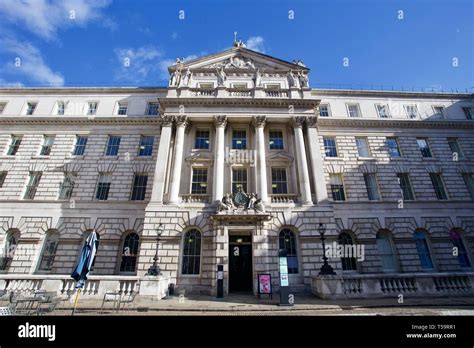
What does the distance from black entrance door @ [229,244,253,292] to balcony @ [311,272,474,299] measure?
529cm

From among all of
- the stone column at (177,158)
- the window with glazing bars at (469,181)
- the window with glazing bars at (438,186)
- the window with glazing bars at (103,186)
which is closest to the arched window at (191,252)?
the stone column at (177,158)

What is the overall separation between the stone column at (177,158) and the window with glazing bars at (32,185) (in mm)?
14225

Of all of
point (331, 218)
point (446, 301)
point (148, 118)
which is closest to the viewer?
point (446, 301)

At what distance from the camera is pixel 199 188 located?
19.8 metres

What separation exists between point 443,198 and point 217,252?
23.1 m

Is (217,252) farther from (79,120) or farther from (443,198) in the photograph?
(443,198)

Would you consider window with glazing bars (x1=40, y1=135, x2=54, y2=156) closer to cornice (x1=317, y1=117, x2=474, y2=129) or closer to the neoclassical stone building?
the neoclassical stone building

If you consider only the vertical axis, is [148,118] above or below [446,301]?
above

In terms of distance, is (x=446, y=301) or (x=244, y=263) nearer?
(x=446, y=301)

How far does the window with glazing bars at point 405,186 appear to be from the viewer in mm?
21625

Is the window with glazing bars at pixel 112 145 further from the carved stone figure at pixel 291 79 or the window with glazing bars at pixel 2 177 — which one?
the carved stone figure at pixel 291 79

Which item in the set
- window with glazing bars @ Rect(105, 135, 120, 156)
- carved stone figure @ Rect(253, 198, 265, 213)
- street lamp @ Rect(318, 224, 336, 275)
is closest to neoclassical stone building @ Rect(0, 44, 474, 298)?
window with glazing bars @ Rect(105, 135, 120, 156)
